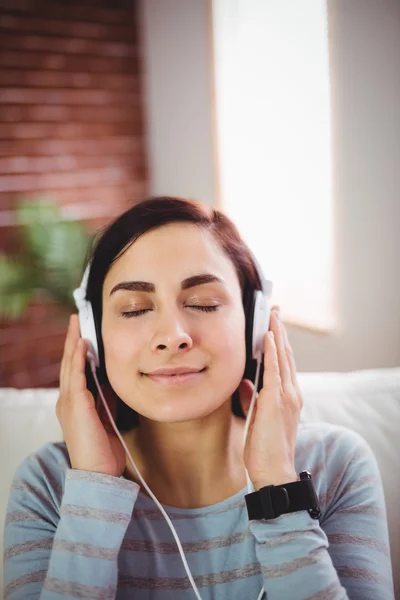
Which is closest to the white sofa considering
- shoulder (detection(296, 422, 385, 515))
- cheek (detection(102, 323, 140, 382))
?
shoulder (detection(296, 422, 385, 515))

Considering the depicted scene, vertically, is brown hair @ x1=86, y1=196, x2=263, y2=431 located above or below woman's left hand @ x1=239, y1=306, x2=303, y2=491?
above

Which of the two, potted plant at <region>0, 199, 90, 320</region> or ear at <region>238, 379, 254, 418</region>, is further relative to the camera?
potted plant at <region>0, 199, 90, 320</region>

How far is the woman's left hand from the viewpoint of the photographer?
93 cm

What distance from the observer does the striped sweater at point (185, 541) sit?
86 cm

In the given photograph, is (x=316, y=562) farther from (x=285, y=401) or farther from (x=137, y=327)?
(x=137, y=327)

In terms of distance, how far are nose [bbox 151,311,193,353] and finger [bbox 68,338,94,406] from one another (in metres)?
0.16

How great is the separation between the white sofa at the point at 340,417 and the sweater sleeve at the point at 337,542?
0.14m

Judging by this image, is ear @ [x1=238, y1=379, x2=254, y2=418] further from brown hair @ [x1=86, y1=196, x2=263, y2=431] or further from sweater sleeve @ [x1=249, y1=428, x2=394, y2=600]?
sweater sleeve @ [x1=249, y1=428, x2=394, y2=600]

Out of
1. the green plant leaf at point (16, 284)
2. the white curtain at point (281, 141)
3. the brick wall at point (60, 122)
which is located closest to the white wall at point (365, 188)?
the white curtain at point (281, 141)

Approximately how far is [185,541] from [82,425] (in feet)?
0.84

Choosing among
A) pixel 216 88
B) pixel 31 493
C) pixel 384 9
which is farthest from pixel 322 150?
pixel 31 493

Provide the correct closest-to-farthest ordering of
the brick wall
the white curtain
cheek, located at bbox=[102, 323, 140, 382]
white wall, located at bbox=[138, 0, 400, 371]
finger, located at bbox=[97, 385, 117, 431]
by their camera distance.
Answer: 1. cheek, located at bbox=[102, 323, 140, 382]
2. finger, located at bbox=[97, 385, 117, 431]
3. white wall, located at bbox=[138, 0, 400, 371]
4. the white curtain
5. the brick wall

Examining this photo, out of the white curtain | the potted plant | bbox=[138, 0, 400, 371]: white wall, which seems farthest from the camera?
the potted plant

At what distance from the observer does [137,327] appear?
956 mm
